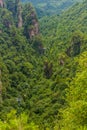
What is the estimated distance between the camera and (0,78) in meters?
108

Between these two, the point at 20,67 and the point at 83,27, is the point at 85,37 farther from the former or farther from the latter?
the point at 83,27

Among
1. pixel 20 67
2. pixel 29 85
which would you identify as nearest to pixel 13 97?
pixel 29 85

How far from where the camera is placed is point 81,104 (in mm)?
38375

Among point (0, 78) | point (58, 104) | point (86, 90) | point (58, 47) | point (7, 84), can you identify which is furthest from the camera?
point (58, 47)

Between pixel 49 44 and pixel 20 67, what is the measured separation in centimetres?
3580

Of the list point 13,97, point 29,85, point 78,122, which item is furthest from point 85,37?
point 78,122

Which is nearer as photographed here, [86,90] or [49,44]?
[86,90]

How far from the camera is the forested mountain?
4134cm

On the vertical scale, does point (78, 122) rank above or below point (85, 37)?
above

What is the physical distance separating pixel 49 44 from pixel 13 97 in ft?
206

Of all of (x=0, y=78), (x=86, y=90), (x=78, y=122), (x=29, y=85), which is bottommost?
(x=29, y=85)

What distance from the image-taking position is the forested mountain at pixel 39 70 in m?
41.3

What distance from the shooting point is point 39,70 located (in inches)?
5581

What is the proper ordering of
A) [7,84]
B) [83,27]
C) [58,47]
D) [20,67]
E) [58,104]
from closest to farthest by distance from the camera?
[58,104]
[7,84]
[20,67]
[58,47]
[83,27]
